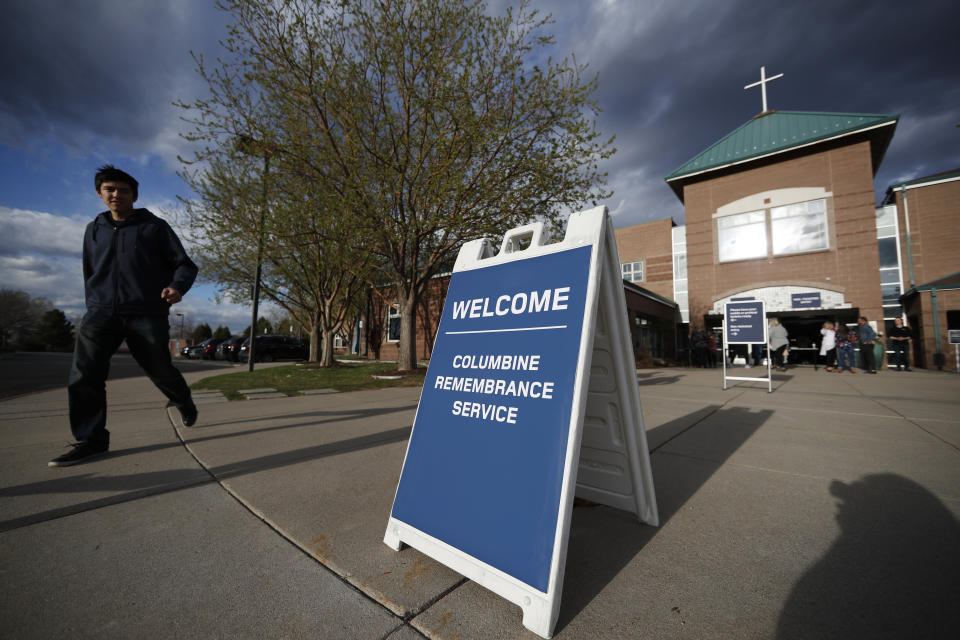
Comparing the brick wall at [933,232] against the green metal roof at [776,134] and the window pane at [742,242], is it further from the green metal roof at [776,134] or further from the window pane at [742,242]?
the window pane at [742,242]

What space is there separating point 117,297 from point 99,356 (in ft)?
1.47

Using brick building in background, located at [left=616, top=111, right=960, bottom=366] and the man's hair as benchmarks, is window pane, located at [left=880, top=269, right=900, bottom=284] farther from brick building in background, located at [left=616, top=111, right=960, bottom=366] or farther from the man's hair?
the man's hair

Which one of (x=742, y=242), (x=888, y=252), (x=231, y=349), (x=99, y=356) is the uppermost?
(x=742, y=242)

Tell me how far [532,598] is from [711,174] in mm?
25538

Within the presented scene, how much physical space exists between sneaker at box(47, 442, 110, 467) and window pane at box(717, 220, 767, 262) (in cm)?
2405

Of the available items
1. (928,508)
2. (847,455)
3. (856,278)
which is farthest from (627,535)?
(856,278)

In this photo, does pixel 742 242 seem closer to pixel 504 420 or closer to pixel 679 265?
pixel 679 265

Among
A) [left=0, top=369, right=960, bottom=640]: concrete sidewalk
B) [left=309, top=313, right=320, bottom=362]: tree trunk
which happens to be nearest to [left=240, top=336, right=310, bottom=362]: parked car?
[left=309, top=313, right=320, bottom=362]: tree trunk

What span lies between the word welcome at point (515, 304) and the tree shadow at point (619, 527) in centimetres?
104

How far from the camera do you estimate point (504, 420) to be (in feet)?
4.95

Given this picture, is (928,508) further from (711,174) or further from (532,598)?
(711,174)

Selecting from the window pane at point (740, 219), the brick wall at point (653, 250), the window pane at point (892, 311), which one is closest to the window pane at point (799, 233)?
the window pane at point (740, 219)

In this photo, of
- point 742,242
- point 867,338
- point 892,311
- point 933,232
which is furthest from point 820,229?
point 867,338

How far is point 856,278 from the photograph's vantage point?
1695cm
